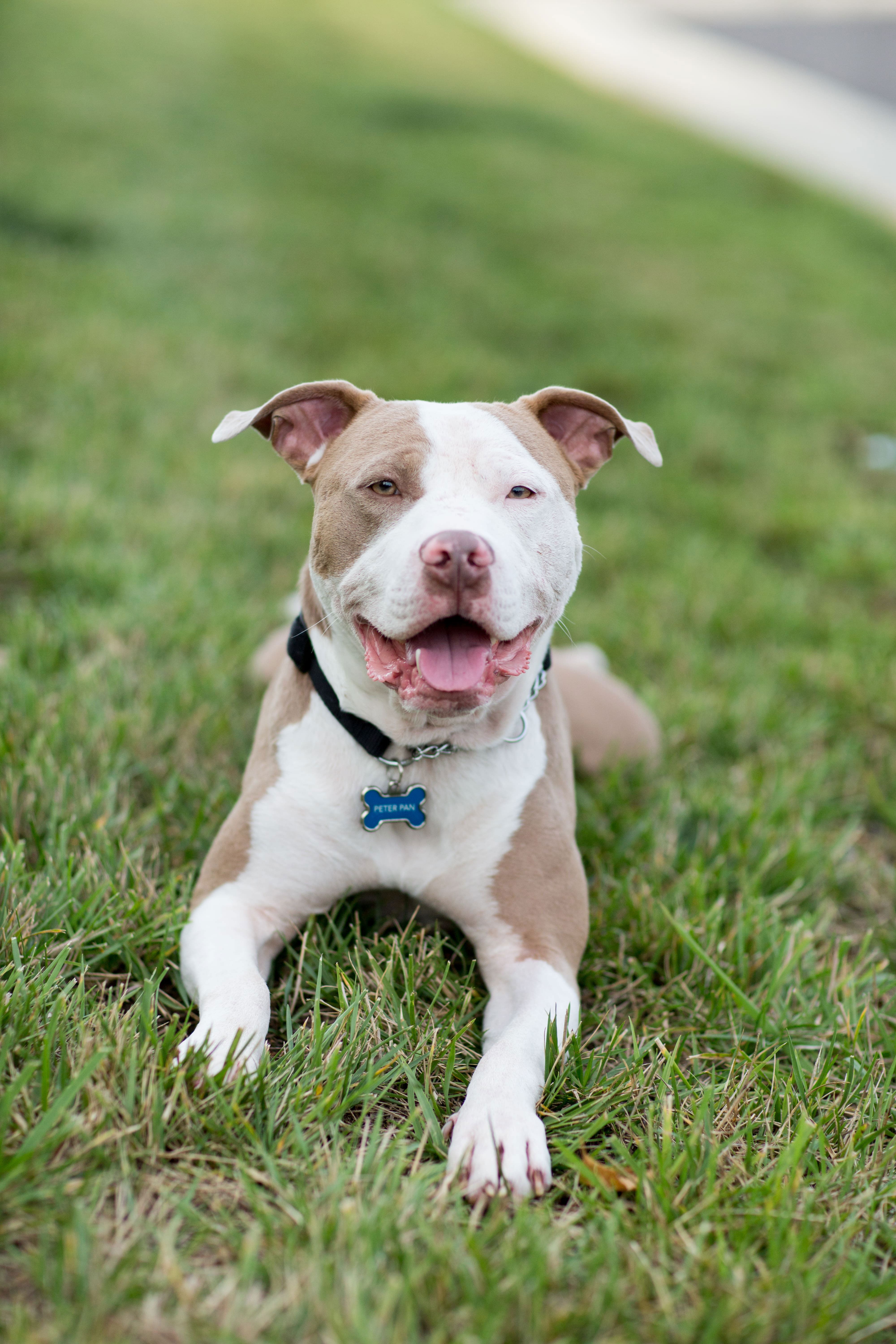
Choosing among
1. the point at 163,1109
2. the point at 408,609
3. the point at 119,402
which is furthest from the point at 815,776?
the point at 119,402

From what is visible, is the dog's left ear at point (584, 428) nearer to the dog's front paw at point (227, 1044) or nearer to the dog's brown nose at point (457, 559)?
the dog's brown nose at point (457, 559)

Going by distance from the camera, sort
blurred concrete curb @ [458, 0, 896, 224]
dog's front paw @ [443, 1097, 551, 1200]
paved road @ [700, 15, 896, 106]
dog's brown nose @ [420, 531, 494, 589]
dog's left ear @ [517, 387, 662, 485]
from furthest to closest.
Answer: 1. paved road @ [700, 15, 896, 106]
2. blurred concrete curb @ [458, 0, 896, 224]
3. dog's left ear @ [517, 387, 662, 485]
4. dog's brown nose @ [420, 531, 494, 589]
5. dog's front paw @ [443, 1097, 551, 1200]

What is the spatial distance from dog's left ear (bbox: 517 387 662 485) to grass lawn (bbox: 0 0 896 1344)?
2.19ft

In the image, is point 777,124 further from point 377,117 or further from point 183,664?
point 183,664

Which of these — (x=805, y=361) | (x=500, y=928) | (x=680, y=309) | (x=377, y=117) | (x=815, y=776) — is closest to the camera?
(x=500, y=928)

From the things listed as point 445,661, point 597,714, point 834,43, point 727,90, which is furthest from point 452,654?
point 834,43

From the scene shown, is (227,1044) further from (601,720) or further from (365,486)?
(601,720)

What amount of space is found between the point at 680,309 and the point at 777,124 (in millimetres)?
10014

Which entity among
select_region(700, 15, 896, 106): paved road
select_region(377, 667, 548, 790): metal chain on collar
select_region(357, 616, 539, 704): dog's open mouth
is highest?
select_region(700, 15, 896, 106): paved road

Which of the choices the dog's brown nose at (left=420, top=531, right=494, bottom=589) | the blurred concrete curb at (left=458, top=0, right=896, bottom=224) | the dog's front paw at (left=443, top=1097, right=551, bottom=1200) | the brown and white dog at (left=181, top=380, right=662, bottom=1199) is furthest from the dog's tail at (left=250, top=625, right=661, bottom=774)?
the blurred concrete curb at (left=458, top=0, right=896, bottom=224)

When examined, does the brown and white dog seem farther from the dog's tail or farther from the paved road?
the paved road

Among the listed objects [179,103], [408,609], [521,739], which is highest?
[408,609]

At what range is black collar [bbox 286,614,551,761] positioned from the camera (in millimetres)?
2377

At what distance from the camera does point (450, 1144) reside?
1.93m
